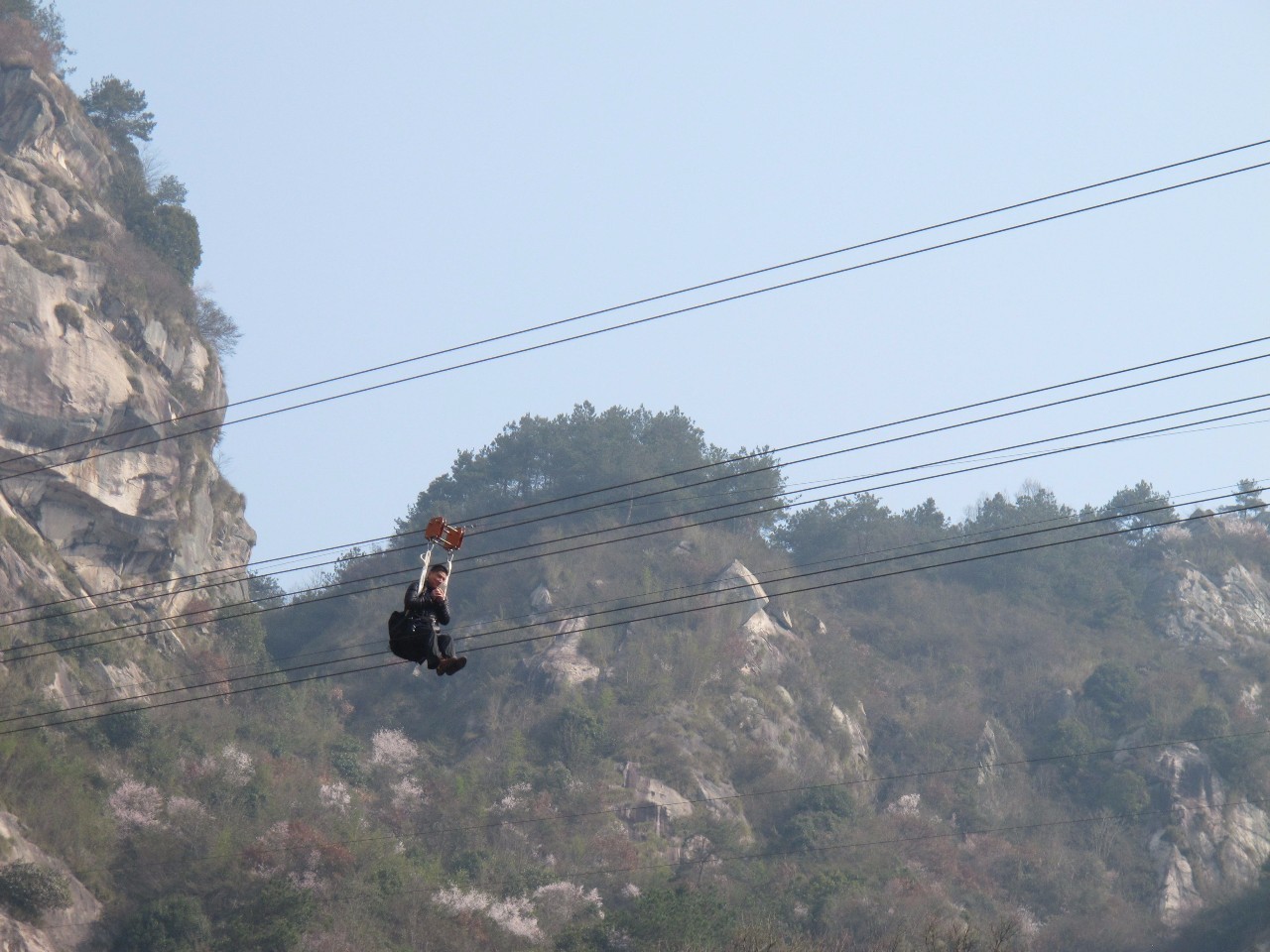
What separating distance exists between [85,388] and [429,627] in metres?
49.2

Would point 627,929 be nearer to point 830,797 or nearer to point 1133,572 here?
point 830,797

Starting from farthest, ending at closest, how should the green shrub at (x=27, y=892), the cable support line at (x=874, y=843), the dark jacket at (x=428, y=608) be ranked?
the cable support line at (x=874, y=843) → the green shrub at (x=27, y=892) → the dark jacket at (x=428, y=608)

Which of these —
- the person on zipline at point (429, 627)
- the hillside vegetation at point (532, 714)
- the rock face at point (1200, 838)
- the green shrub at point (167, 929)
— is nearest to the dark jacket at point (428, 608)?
the person on zipline at point (429, 627)

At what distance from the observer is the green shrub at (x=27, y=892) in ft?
133

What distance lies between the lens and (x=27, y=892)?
40531 millimetres

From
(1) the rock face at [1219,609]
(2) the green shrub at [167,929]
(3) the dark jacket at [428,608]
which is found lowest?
(3) the dark jacket at [428,608]

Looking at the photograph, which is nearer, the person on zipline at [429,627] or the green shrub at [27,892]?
the person on zipline at [429,627]

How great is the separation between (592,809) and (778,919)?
42.7 feet

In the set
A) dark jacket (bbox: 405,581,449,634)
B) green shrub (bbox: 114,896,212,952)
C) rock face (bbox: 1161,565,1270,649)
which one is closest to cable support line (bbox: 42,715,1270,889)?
green shrub (bbox: 114,896,212,952)

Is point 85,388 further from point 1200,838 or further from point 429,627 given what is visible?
point 1200,838

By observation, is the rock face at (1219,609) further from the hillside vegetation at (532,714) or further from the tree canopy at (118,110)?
the tree canopy at (118,110)

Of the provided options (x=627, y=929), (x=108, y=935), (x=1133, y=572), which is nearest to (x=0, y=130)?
(x=108, y=935)

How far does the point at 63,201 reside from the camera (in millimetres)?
65250

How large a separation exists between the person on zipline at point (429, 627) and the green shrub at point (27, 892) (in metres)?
31.6
